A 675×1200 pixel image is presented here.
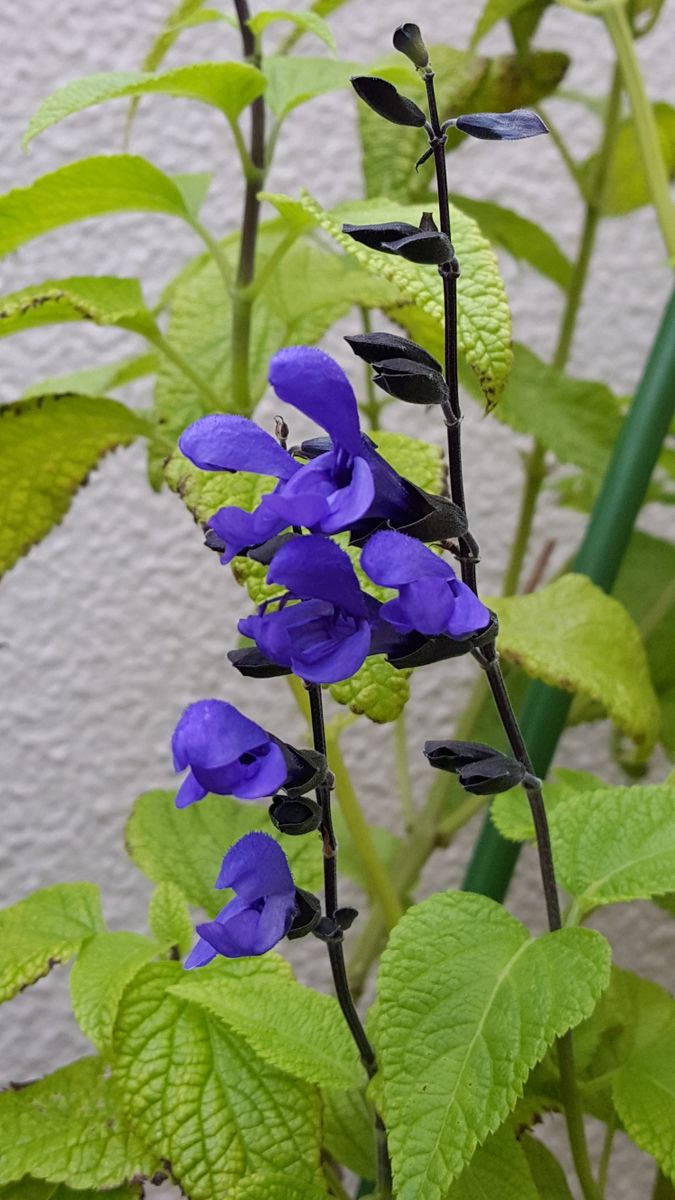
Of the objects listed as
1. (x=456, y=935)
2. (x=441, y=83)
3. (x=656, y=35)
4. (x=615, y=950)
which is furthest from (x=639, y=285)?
(x=456, y=935)

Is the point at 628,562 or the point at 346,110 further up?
the point at 346,110

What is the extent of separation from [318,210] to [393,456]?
74 millimetres

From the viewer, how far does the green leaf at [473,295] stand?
28cm

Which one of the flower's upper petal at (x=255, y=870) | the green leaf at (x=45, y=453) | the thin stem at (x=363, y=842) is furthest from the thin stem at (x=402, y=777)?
the flower's upper petal at (x=255, y=870)

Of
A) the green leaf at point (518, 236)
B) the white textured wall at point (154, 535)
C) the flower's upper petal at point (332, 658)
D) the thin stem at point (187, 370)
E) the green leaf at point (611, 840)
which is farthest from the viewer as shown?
the white textured wall at point (154, 535)

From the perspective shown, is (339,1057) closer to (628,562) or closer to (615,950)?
(628,562)

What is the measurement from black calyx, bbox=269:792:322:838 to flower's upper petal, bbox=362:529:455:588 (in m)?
0.06

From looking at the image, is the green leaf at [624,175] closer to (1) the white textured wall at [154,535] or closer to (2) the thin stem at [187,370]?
(1) the white textured wall at [154,535]

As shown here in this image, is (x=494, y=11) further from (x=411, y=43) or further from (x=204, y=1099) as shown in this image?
(x=204, y=1099)

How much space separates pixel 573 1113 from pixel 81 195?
0.32m

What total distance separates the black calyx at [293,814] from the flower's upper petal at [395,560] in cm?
6

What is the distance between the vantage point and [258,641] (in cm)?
21

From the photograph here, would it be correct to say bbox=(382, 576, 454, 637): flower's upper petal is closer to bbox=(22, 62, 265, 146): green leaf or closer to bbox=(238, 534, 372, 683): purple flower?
bbox=(238, 534, 372, 683): purple flower

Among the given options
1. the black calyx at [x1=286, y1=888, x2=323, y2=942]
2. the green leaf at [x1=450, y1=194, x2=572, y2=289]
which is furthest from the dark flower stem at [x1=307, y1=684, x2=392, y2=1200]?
the green leaf at [x1=450, y1=194, x2=572, y2=289]
